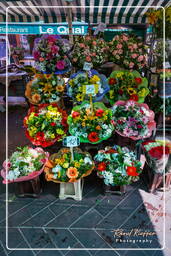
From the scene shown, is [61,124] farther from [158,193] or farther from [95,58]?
[158,193]

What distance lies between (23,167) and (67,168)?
0.55m

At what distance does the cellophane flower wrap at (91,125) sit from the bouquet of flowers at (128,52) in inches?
41.1

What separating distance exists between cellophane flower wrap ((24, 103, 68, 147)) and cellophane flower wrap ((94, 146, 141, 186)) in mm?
659

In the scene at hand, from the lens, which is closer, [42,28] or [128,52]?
[128,52]

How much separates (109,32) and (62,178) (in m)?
6.11

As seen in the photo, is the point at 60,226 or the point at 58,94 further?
the point at 58,94

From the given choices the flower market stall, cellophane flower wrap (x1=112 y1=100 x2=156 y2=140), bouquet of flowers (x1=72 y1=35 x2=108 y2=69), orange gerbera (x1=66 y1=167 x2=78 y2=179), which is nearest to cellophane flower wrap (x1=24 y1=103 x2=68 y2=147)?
the flower market stall

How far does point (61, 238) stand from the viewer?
221cm

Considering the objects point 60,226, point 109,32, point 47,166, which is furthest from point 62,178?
point 109,32

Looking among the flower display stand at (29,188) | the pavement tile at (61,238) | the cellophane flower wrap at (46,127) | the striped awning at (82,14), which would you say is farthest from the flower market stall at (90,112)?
the striped awning at (82,14)

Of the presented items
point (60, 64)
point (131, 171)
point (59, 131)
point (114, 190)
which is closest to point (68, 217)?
point (114, 190)

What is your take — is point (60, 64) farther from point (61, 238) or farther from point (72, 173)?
point (61, 238)

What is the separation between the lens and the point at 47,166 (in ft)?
8.34

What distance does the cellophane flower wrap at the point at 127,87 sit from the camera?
10.1 ft
